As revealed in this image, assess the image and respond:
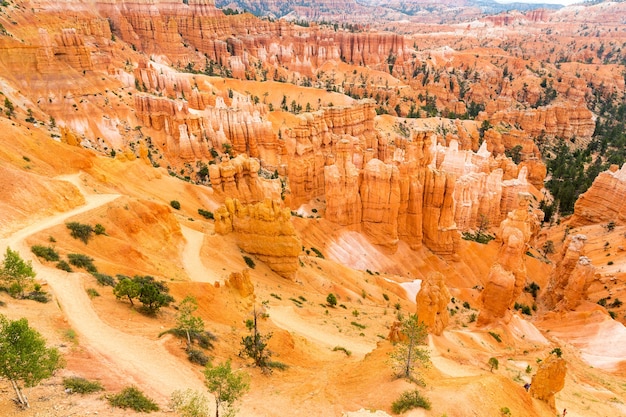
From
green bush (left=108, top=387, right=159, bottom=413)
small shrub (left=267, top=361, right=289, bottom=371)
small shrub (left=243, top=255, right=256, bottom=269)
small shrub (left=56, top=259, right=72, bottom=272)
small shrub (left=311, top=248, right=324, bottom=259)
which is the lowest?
small shrub (left=311, top=248, right=324, bottom=259)

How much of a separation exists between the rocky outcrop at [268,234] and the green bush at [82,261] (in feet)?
41.0

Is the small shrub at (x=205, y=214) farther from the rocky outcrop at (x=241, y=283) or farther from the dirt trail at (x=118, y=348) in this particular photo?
the dirt trail at (x=118, y=348)

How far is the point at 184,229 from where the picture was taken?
3366cm

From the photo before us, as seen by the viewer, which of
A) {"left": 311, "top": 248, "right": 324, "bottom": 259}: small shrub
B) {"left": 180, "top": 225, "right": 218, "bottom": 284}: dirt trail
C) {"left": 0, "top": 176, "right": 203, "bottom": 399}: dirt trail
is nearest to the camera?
{"left": 0, "top": 176, "right": 203, "bottom": 399}: dirt trail

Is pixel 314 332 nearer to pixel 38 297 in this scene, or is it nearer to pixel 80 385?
pixel 38 297

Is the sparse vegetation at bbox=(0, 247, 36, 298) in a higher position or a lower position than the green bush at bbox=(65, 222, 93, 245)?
higher

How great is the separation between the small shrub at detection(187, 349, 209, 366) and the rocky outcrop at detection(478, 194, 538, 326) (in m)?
23.6

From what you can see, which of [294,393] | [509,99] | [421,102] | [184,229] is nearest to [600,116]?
[509,99]

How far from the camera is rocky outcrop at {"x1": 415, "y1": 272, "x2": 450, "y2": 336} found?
24.7 meters

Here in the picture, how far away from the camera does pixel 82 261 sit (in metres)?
21.2

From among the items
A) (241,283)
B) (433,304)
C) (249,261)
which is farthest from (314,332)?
(249,261)

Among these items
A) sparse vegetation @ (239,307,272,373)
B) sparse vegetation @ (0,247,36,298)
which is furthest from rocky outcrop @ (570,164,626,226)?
sparse vegetation @ (0,247,36,298)

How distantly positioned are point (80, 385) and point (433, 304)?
18416 millimetres

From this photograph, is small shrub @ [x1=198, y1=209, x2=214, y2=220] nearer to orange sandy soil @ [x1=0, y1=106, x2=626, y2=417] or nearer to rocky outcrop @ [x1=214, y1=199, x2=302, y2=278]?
orange sandy soil @ [x1=0, y1=106, x2=626, y2=417]
